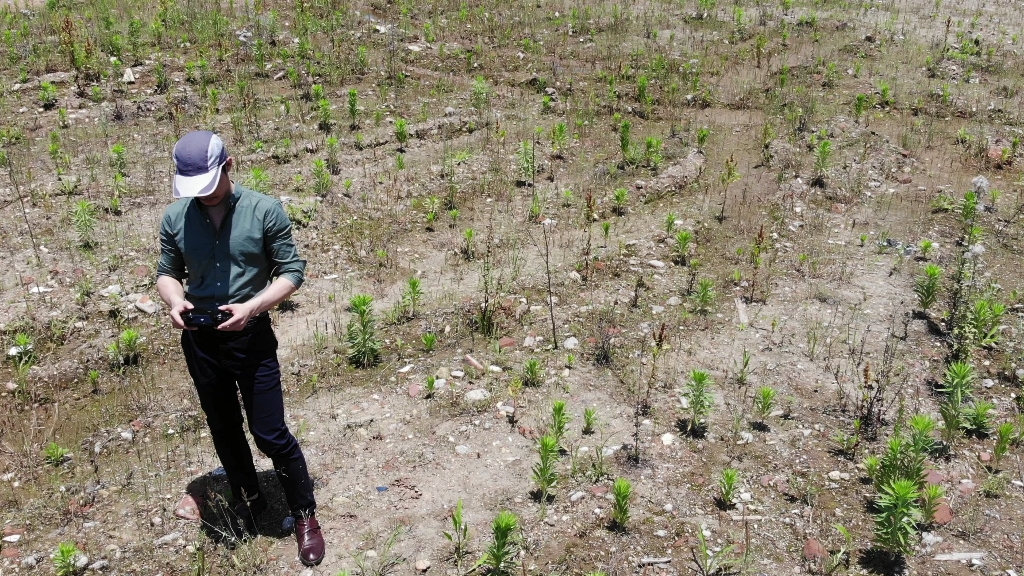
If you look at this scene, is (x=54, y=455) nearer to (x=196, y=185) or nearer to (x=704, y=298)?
(x=196, y=185)

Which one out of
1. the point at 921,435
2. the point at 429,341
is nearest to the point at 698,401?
the point at 921,435

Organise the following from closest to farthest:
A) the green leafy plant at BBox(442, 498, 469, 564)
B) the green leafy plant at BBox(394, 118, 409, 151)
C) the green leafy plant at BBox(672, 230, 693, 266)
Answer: the green leafy plant at BBox(442, 498, 469, 564) → the green leafy plant at BBox(672, 230, 693, 266) → the green leafy plant at BBox(394, 118, 409, 151)

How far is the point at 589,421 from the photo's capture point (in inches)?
247

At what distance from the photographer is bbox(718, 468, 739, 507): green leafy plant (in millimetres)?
5500

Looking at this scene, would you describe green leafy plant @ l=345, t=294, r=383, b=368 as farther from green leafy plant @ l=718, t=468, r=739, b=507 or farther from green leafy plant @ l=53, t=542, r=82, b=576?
green leafy plant @ l=718, t=468, r=739, b=507

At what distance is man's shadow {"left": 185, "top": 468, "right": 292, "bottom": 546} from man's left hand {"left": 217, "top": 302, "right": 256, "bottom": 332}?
155 cm

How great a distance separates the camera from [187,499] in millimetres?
5539

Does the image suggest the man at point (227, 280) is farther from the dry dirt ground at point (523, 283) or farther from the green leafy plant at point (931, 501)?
the green leafy plant at point (931, 501)

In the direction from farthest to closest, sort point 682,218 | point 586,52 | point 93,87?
point 586,52 → point 93,87 → point 682,218

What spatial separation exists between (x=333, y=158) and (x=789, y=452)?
7454 millimetres

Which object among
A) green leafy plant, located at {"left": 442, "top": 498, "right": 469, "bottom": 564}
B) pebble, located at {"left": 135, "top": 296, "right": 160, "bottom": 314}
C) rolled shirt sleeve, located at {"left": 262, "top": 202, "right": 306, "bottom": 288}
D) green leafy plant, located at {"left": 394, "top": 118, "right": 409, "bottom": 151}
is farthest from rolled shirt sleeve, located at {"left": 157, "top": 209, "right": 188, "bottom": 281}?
green leafy plant, located at {"left": 394, "top": 118, "right": 409, "bottom": 151}

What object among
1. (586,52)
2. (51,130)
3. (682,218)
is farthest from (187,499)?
(586,52)

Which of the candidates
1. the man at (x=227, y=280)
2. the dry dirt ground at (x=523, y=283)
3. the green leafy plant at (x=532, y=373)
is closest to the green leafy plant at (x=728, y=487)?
the dry dirt ground at (x=523, y=283)

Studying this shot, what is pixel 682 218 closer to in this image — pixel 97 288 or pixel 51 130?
pixel 97 288
